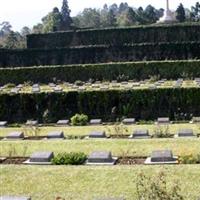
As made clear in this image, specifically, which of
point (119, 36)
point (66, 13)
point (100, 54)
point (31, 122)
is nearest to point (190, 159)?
point (31, 122)

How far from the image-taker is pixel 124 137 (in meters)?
17.4

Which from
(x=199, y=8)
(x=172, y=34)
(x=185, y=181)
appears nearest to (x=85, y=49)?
(x=172, y=34)

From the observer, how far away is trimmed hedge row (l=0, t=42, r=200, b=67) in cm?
4300

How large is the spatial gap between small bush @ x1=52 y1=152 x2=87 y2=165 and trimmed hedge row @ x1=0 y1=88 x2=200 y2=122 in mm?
9774

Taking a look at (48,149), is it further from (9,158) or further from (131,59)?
(131,59)

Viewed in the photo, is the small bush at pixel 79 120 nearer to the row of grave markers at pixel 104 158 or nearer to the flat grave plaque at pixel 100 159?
the row of grave markers at pixel 104 158

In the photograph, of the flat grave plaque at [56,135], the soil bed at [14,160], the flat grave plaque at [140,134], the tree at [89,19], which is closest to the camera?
the soil bed at [14,160]

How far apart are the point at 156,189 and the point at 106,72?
2779 cm

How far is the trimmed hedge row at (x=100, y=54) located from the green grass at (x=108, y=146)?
92.1 ft

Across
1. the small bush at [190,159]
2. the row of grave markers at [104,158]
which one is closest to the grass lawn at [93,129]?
the row of grave markers at [104,158]

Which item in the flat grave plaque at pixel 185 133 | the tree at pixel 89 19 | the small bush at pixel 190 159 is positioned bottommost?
the flat grave plaque at pixel 185 133

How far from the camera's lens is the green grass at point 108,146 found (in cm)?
1424

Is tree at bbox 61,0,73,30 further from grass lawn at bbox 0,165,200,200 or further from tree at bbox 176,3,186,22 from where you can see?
grass lawn at bbox 0,165,200,200

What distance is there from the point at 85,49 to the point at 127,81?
9618mm
